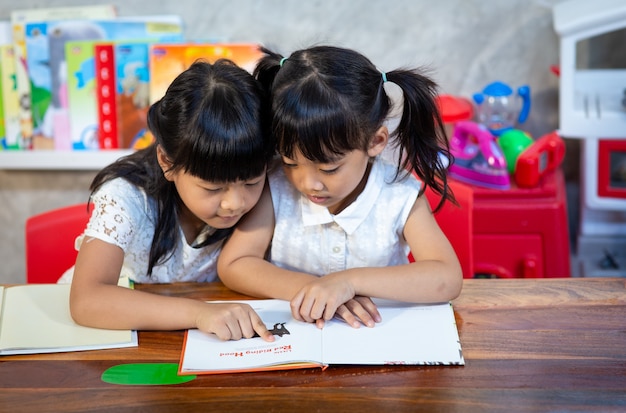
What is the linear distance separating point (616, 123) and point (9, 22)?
1.75m

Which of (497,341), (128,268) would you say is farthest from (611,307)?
(128,268)

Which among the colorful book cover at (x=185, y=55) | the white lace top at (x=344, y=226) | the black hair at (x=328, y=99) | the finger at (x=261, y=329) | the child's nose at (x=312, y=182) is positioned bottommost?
the finger at (x=261, y=329)

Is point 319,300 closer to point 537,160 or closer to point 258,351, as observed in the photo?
point 258,351

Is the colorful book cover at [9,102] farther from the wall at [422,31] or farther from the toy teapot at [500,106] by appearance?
the toy teapot at [500,106]

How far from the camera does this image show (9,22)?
2445 mm

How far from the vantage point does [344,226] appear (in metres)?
1.32

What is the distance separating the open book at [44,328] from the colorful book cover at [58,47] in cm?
127

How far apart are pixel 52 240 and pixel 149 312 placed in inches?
17.6

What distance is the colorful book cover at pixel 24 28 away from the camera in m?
2.39

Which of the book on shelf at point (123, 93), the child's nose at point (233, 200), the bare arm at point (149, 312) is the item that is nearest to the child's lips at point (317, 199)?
the child's nose at point (233, 200)

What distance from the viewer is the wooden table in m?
0.92

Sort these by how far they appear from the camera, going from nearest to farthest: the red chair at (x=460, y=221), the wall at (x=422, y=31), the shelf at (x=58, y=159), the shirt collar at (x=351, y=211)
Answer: the shirt collar at (x=351, y=211) → the red chair at (x=460, y=221) → the wall at (x=422, y=31) → the shelf at (x=58, y=159)

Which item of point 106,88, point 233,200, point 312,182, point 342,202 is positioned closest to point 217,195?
point 233,200

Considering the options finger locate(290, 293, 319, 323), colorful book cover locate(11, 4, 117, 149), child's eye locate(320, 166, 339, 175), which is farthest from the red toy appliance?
colorful book cover locate(11, 4, 117, 149)
